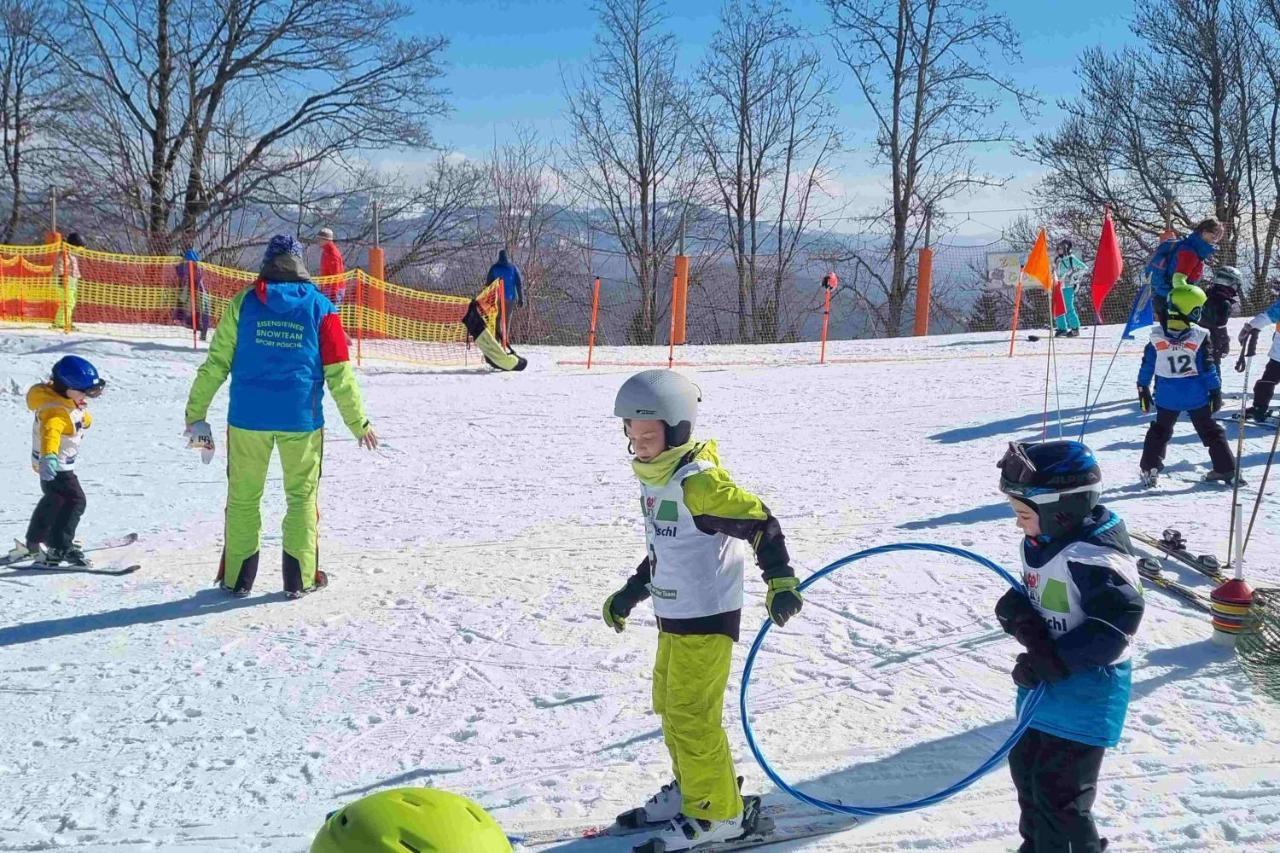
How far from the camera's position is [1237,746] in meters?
3.91

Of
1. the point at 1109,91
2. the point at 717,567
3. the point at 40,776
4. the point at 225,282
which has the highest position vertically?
the point at 1109,91

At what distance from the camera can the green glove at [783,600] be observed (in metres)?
2.92

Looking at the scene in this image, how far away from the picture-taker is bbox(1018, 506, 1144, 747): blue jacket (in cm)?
260

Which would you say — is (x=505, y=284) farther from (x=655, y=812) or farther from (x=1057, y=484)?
(x=1057, y=484)

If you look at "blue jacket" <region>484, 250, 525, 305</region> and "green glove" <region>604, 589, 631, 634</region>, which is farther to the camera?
"blue jacket" <region>484, 250, 525, 305</region>

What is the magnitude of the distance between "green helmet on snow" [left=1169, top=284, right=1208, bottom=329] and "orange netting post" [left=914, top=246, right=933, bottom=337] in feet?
50.5

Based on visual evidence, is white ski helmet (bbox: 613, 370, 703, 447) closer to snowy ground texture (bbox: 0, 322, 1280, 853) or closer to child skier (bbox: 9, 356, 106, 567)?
snowy ground texture (bbox: 0, 322, 1280, 853)

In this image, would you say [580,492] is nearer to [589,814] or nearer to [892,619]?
[892,619]

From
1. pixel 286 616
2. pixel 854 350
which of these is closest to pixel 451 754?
pixel 286 616

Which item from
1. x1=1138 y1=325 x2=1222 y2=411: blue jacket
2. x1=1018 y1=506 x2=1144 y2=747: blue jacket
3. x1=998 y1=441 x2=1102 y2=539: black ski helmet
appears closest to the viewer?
x1=1018 y1=506 x2=1144 y2=747: blue jacket

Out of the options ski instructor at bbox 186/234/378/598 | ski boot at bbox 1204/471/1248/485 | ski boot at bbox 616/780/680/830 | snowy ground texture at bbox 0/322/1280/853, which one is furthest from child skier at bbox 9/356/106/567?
ski boot at bbox 1204/471/1248/485

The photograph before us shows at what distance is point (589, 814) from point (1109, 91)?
32079 millimetres

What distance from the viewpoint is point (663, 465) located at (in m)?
3.22

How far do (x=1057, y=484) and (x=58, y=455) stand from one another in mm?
5860
